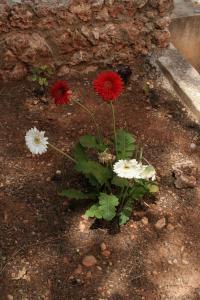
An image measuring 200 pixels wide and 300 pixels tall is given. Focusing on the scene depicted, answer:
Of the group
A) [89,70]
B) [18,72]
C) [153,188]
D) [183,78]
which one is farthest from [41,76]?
[153,188]

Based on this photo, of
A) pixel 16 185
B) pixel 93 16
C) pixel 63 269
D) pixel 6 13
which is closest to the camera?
pixel 63 269

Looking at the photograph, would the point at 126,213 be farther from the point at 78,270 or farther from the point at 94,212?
the point at 78,270

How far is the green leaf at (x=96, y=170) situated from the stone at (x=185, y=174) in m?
0.56

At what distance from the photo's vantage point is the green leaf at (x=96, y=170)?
2.81 metres

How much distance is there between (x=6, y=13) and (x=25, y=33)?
0.72ft

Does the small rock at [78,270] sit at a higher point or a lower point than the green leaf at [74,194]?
lower

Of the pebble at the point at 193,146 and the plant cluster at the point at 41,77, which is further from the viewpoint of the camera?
the plant cluster at the point at 41,77

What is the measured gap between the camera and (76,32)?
12.6ft

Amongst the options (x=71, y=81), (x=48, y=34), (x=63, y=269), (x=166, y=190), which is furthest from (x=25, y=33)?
(x=63, y=269)

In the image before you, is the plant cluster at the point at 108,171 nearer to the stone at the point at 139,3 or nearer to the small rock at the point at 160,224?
the small rock at the point at 160,224

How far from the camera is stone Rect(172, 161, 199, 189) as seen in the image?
3195 mm

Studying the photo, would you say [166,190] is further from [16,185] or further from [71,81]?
[71,81]

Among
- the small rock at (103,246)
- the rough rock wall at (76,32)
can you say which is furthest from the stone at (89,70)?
the small rock at (103,246)

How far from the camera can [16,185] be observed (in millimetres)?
3105
